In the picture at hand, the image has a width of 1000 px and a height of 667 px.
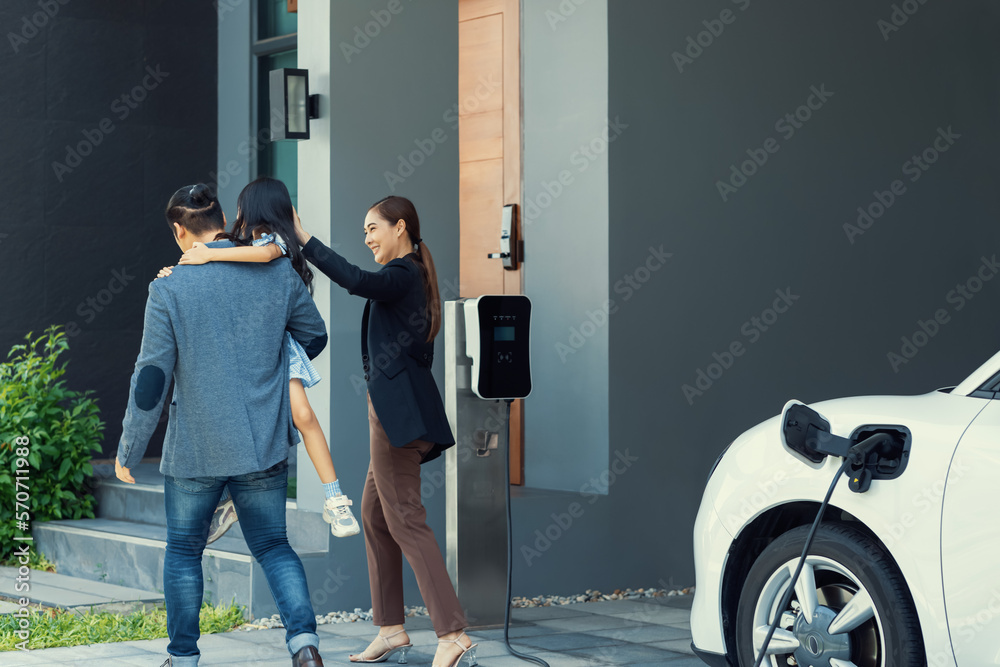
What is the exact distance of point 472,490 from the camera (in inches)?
223

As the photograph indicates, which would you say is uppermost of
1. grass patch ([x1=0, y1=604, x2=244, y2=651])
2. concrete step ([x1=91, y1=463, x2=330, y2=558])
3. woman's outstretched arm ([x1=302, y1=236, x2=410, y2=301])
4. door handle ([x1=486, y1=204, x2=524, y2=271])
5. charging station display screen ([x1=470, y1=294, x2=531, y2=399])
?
door handle ([x1=486, y1=204, x2=524, y2=271])

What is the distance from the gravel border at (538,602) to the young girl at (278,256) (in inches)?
55.6

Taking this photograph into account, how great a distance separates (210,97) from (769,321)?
467 centimetres

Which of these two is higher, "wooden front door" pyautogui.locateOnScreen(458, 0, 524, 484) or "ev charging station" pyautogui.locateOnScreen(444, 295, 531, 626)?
"wooden front door" pyautogui.locateOnScreen(458, 0, 524, 484)

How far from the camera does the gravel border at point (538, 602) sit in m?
5.64

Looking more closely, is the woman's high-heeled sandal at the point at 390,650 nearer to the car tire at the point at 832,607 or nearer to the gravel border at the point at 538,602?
the gravel border at the point at 538,602

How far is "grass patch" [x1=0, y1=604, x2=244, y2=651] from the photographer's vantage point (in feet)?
17.4

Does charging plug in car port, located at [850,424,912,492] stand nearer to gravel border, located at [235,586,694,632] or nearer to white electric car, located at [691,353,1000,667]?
white electric car, located at [691,353,1000,667]

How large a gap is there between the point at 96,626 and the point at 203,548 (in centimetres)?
174

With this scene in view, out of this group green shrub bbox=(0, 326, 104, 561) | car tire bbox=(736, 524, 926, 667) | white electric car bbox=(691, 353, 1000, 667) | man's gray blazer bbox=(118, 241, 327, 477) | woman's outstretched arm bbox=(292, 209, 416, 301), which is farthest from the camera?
green shrub bbox=(0, 326, 104, 561)

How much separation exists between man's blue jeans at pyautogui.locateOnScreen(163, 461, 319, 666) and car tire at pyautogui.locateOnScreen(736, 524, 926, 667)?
4.68 ft

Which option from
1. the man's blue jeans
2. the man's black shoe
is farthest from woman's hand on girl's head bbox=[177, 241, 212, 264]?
the man's black shoe

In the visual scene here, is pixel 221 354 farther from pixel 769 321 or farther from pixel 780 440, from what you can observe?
pixel 769 321

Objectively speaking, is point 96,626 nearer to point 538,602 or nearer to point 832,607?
point 538,602
